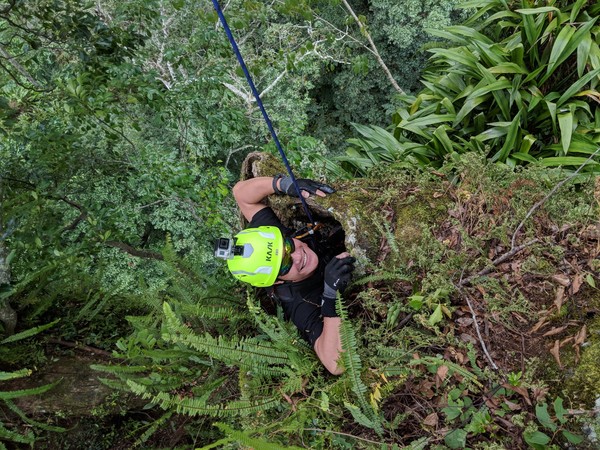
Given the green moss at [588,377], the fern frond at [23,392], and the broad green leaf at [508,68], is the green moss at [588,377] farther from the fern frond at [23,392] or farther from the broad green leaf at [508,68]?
the broad green leaf at [508,68]

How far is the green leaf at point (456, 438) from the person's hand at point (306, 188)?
190 centimetres

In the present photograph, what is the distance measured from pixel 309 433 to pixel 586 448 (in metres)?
1.37

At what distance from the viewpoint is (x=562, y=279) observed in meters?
2.25

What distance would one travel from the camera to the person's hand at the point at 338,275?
2859 mm

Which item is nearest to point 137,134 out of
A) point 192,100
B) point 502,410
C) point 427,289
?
point 192,100

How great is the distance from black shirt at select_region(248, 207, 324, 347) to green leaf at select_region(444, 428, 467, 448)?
117 centimetres

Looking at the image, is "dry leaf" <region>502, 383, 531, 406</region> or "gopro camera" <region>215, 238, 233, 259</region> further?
"gopro camera" <region>215, 238, 233, 259</region>

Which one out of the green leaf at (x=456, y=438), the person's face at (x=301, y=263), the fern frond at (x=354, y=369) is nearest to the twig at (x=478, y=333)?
the green leaf at (x=456, y=438)

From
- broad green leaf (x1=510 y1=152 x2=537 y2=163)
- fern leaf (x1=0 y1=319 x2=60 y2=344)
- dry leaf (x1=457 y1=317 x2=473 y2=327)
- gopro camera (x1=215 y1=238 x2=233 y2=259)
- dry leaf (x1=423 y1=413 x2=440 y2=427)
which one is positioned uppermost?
gopro camera (x1=215 y1=238 x2=233 y2=259)

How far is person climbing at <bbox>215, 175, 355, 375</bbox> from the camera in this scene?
287cm

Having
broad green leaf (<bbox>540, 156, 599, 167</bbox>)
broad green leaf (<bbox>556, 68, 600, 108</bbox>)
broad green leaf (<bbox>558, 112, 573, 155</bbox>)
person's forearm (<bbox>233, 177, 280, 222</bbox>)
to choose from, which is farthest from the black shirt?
broad green leaf (<bbox>556, 68, 600, 108</bbox>)

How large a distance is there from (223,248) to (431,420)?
1.73 meters

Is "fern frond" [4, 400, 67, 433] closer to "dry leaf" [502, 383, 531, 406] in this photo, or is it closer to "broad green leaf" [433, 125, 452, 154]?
"dry leaf" [502, 383, 531, 406]

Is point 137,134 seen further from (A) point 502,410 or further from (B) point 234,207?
(A) point 502,410
